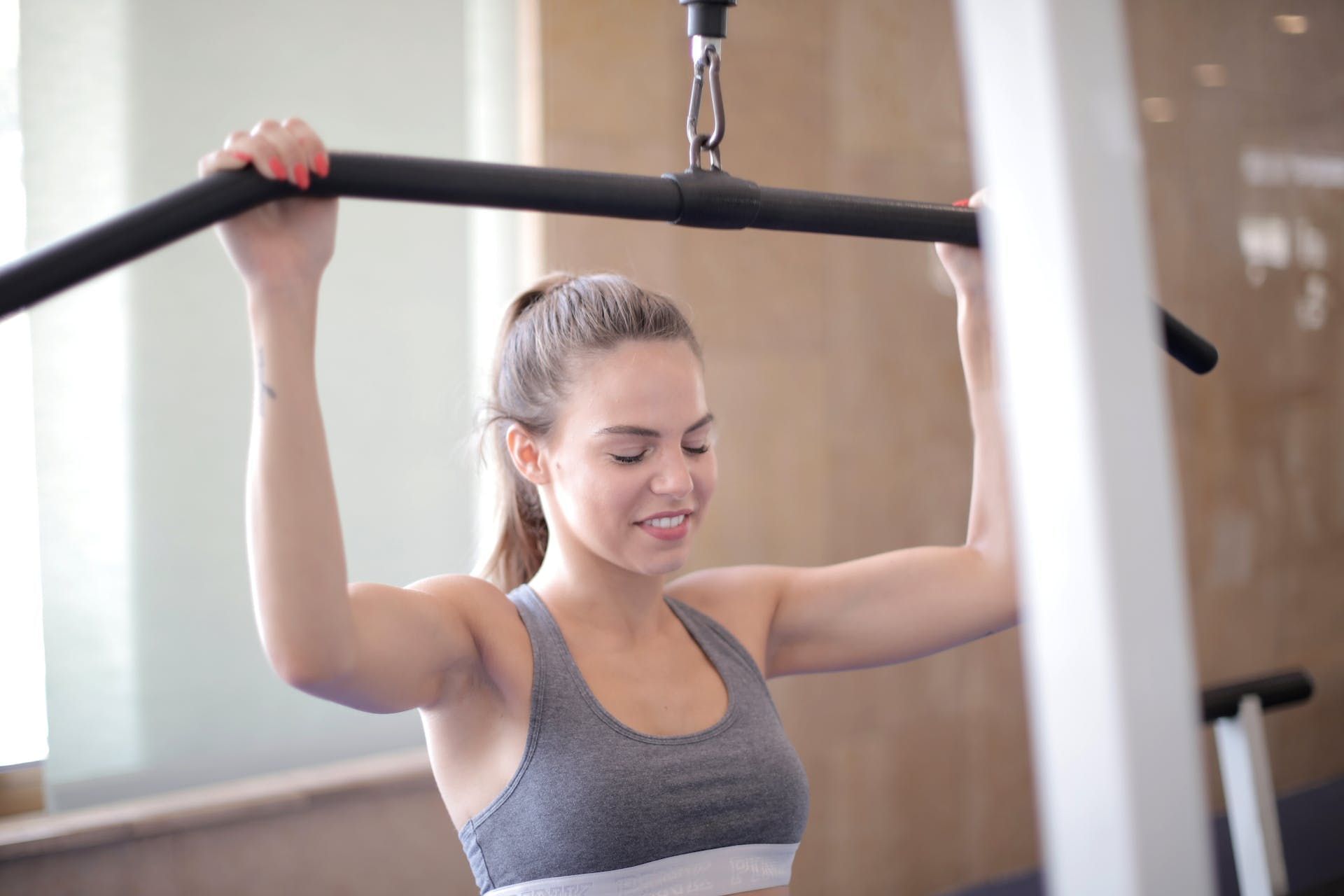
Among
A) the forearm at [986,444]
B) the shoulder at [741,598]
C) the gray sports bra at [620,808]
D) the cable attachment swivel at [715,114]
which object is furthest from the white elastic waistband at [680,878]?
the cable attachment swivel at [715,114]

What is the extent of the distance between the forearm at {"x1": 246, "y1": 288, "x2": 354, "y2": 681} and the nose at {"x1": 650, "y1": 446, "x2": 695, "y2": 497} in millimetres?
428

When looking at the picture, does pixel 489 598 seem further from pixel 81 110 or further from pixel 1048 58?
pixel 81 110

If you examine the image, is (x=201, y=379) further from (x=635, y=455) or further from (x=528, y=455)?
(x=635, y=455)

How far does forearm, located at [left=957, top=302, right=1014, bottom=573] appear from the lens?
1.39 metres

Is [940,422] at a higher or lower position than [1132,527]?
higher

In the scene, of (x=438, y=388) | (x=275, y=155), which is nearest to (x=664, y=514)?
(x=275, y=155)

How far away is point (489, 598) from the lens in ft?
4.26

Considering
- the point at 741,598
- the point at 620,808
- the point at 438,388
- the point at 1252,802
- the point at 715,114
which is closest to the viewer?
the point at 715,114

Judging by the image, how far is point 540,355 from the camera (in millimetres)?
1387

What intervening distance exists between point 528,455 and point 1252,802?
134 centimetres

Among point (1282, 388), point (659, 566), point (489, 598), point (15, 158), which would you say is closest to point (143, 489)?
point (15, 158)

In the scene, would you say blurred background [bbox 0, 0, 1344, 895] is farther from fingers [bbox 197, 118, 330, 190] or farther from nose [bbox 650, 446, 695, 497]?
fingers [bbox 197, 118, 330, 190]

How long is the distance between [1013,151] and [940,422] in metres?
2.67

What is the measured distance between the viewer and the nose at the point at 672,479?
1246mm
